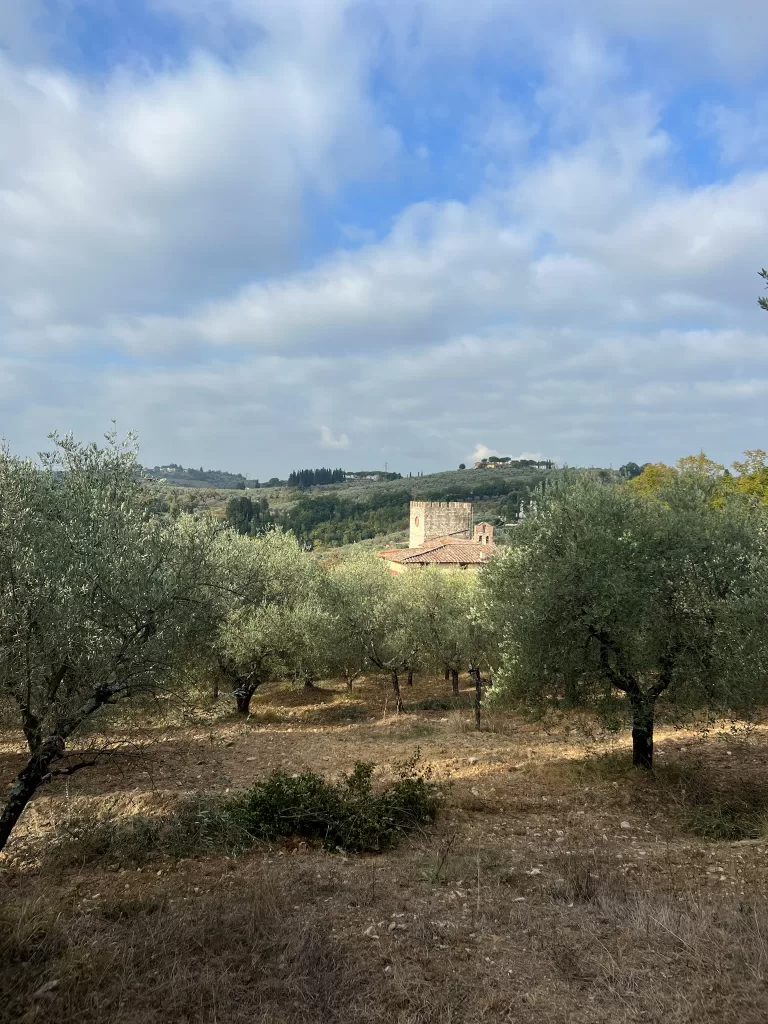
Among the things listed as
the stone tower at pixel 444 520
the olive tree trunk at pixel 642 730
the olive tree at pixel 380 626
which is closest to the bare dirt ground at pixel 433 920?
the olive tree trunk at pixel 642 730

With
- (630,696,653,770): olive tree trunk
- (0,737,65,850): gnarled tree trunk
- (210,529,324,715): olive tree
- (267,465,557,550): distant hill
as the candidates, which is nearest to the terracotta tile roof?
(210,529,324,715): olive tree

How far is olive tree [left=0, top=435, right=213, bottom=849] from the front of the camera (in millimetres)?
6840

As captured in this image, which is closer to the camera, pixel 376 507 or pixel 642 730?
pixel 642 730

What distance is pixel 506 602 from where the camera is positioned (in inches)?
571

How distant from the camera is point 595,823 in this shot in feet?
36.1

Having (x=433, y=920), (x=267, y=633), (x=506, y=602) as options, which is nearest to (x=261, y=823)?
(x=433, y=920)

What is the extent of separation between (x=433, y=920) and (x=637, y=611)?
7254 mm

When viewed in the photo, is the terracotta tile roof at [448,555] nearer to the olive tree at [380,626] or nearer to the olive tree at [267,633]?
the olive tree at [380,626]

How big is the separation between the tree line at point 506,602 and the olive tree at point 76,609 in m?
0.02

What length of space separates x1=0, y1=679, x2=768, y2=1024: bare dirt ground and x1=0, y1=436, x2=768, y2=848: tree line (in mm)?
1687

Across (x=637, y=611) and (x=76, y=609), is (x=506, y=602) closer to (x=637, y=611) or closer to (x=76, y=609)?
(x=637, y=611)

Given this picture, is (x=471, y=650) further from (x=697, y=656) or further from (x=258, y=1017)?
(x=258, y=1017)

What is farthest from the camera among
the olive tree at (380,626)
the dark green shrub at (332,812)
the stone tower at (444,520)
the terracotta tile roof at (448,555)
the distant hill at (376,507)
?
the distant hill at (376,507)

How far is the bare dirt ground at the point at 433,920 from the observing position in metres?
5.34
